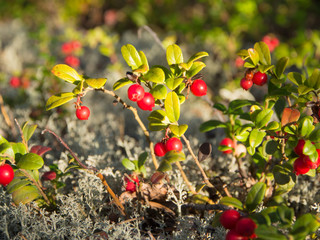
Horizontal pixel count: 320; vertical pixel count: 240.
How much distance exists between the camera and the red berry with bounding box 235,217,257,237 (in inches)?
41.5

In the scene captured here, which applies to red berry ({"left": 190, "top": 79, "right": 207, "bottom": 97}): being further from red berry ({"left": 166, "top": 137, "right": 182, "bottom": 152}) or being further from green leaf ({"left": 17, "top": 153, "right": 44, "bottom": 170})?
green leaf ({"left": 17, "top": 153, "right": 44, "bottom": 170})

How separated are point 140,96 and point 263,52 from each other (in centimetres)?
64

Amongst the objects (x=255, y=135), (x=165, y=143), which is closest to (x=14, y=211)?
(x=165, y=143)

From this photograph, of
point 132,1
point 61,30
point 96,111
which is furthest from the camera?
point 132,1

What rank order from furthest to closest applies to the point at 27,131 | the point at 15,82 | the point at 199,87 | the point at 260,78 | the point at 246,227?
the point at 15,82
the point at 27,131
the point at 260,78
the point at 199,87
the point at 246,227

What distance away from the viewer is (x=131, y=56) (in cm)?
141

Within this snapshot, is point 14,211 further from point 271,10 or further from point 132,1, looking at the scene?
point 132,1

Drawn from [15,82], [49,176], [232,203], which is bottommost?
[15,82]

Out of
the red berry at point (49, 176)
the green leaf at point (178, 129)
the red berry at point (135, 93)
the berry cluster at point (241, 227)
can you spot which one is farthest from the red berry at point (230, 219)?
the red berry at point (49, 176)

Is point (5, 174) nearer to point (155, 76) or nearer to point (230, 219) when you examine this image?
point (155, 76)

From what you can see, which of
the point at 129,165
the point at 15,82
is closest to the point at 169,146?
the point at 129,165

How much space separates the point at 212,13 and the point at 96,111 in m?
2.96

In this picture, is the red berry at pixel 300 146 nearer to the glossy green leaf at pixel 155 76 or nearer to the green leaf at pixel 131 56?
the glossy green leaf at pixel 155 76

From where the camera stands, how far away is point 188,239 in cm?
155
